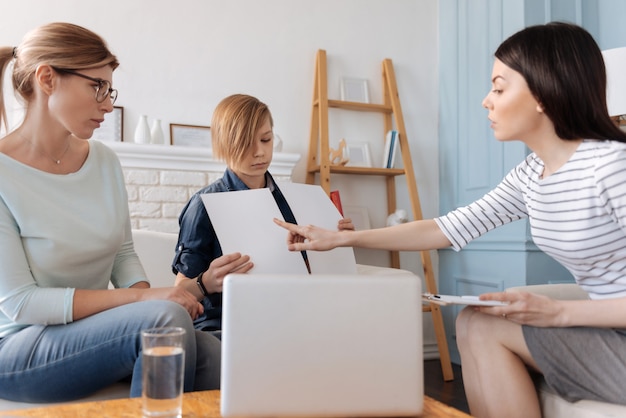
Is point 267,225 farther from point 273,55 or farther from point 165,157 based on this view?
point 273,55

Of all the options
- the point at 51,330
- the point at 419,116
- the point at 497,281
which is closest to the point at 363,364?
the point at 51,330

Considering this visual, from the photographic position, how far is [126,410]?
894 millimetres

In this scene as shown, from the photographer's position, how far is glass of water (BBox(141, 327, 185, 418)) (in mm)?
818

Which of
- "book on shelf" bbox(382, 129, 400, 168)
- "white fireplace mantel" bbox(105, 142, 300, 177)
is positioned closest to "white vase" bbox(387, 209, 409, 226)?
"book on shelf" bbox(382, 129, 400, 168)

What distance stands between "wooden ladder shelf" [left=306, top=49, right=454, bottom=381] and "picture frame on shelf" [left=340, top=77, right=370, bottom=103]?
0.19 ft

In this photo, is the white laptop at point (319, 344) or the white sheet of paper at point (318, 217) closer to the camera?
the white laptop at point (319, 344)

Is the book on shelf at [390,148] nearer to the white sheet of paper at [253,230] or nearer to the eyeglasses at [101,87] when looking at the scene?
the white sheet of paper at [253,230]

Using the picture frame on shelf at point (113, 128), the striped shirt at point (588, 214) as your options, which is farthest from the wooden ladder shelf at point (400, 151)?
the striped shirt at point (588, 214)

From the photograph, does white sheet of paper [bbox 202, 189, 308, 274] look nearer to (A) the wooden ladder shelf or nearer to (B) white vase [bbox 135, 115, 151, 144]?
(B) white vase [bbox 135, 115, 151, 144]

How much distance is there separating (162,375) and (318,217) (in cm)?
80

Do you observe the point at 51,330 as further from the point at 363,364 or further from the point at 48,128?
the point at 363,364

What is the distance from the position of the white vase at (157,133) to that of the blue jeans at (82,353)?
1.81 meters

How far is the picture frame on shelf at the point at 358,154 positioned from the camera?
3.53 meters

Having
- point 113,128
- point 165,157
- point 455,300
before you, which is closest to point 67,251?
point 455,300
